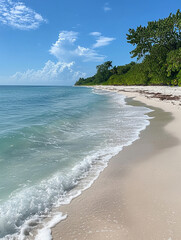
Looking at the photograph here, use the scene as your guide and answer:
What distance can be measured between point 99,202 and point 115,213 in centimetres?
50

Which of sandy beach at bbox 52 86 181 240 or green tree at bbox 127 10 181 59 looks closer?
sandy beach at bbox 52 86 181 240

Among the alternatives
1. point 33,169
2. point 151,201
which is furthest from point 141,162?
point 33,169

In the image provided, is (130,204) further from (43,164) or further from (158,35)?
(158,35)

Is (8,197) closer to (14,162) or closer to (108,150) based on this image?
(14,162)

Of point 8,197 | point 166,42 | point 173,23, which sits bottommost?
point 8,197

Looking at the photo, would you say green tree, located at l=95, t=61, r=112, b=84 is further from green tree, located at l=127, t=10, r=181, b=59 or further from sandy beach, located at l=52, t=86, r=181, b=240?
sandy beach, located at l=52, t=86, r=181, b=240

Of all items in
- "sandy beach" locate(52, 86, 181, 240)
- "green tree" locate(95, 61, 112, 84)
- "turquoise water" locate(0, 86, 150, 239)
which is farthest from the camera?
"green tree" locate(95, 61, 112, 84)

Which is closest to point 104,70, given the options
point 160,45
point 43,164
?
point 160,45

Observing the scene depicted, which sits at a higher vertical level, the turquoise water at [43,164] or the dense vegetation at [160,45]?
the dense vegetation at [160,45]

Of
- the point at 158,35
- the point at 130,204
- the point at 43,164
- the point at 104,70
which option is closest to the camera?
the point at 130,204

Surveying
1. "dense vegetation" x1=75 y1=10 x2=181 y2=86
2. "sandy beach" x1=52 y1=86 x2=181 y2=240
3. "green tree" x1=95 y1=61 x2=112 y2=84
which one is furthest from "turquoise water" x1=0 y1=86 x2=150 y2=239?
"green tree" x1=95 y1=61 x2=112 y2=84

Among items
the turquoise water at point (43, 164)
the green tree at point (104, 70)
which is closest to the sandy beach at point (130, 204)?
the turquoise water at point (43, 164)

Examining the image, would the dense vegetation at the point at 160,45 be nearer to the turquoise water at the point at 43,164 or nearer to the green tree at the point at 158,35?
the green tree at the point at 158,35

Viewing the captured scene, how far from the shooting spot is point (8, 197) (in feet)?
13.5
